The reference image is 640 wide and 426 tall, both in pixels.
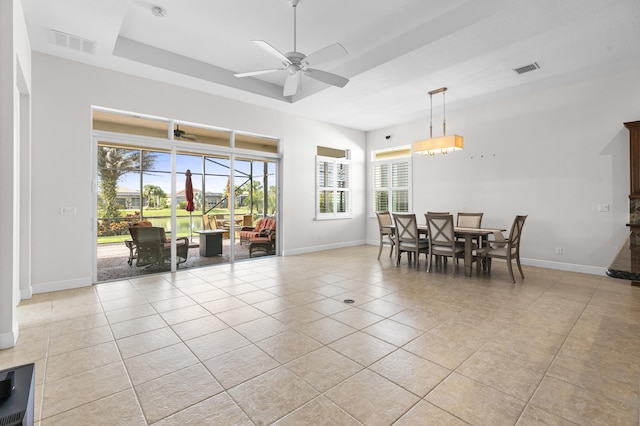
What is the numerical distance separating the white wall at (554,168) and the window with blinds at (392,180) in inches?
39.5

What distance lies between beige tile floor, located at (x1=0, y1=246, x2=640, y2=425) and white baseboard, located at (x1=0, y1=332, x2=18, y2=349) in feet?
0.24

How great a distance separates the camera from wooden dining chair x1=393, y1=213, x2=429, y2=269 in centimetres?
544

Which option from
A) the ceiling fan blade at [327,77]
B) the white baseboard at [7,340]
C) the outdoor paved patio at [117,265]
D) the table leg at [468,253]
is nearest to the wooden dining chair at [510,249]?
the table leg at [468,253]

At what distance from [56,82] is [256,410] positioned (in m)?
5.08

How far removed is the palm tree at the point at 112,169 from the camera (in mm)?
4711

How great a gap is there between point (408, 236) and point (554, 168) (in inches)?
114

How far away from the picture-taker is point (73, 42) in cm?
387

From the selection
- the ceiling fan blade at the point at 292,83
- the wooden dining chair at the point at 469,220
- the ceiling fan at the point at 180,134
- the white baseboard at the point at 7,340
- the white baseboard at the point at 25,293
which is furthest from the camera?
the wooden dining chair at the point at 469,220

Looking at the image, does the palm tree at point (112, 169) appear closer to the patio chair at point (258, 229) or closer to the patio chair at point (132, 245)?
the patio chair at point (132, 245)

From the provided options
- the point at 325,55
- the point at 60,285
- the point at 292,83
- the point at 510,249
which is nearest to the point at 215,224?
the point at 60,285

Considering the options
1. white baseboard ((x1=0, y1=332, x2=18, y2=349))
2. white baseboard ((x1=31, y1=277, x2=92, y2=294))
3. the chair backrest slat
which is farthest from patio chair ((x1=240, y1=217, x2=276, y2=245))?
the chair backrest slat

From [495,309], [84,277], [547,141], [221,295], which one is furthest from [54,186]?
[547,141]

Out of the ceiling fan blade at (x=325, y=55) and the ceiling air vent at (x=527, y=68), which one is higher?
the ceiling air vent at (x=527, y=68)

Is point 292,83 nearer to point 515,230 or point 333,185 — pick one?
point 515,230
